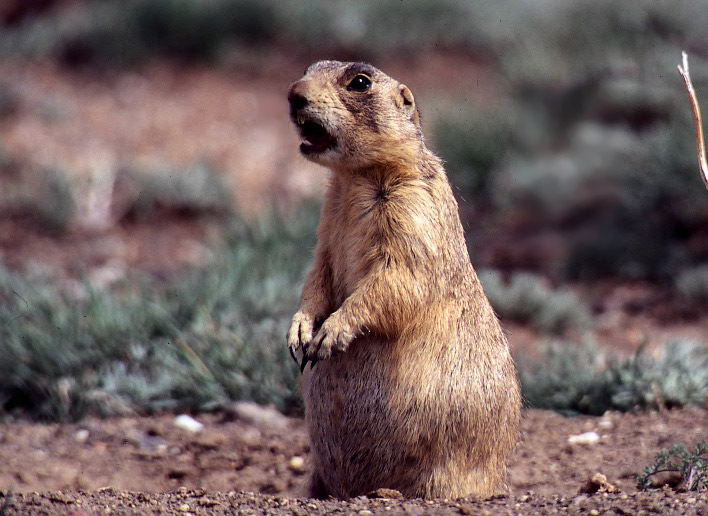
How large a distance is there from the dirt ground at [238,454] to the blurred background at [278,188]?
0.56ft

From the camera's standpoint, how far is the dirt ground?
467 cm

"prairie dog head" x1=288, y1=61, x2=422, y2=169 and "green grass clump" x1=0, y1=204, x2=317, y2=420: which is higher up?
"prairie dog head" x1=288, y1=61, x2=422, y2=169

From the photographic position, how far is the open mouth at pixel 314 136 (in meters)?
4.00

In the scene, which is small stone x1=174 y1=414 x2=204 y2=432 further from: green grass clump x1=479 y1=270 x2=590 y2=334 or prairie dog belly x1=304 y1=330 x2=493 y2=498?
green grass clump x1=479 y1=270 x2=590 y2=334

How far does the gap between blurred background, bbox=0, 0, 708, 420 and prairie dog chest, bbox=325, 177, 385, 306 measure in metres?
0.95

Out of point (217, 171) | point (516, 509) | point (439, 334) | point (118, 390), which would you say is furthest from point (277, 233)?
point (516, 509)

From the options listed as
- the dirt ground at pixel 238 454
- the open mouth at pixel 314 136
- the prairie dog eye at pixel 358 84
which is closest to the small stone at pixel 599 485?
the dirt ground at pixel 238 454

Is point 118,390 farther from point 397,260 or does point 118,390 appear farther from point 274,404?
point 397,260

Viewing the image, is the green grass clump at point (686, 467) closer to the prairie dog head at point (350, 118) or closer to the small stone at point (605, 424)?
the small stone at point (605, 424)

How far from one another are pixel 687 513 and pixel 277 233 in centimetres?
507

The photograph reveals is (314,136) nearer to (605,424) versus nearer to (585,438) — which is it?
(585,438)

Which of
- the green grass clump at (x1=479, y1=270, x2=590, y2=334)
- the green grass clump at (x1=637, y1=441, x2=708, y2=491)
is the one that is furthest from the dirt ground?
the green grass clump at (x1=479, y1=270, x2=590, y2=334)

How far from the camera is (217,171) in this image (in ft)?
33.1

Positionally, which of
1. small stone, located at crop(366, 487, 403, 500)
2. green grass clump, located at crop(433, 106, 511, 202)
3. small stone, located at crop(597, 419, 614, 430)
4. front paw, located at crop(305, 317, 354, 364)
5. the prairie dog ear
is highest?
green grass clump, located at crop(433, 106, 511, 202)
